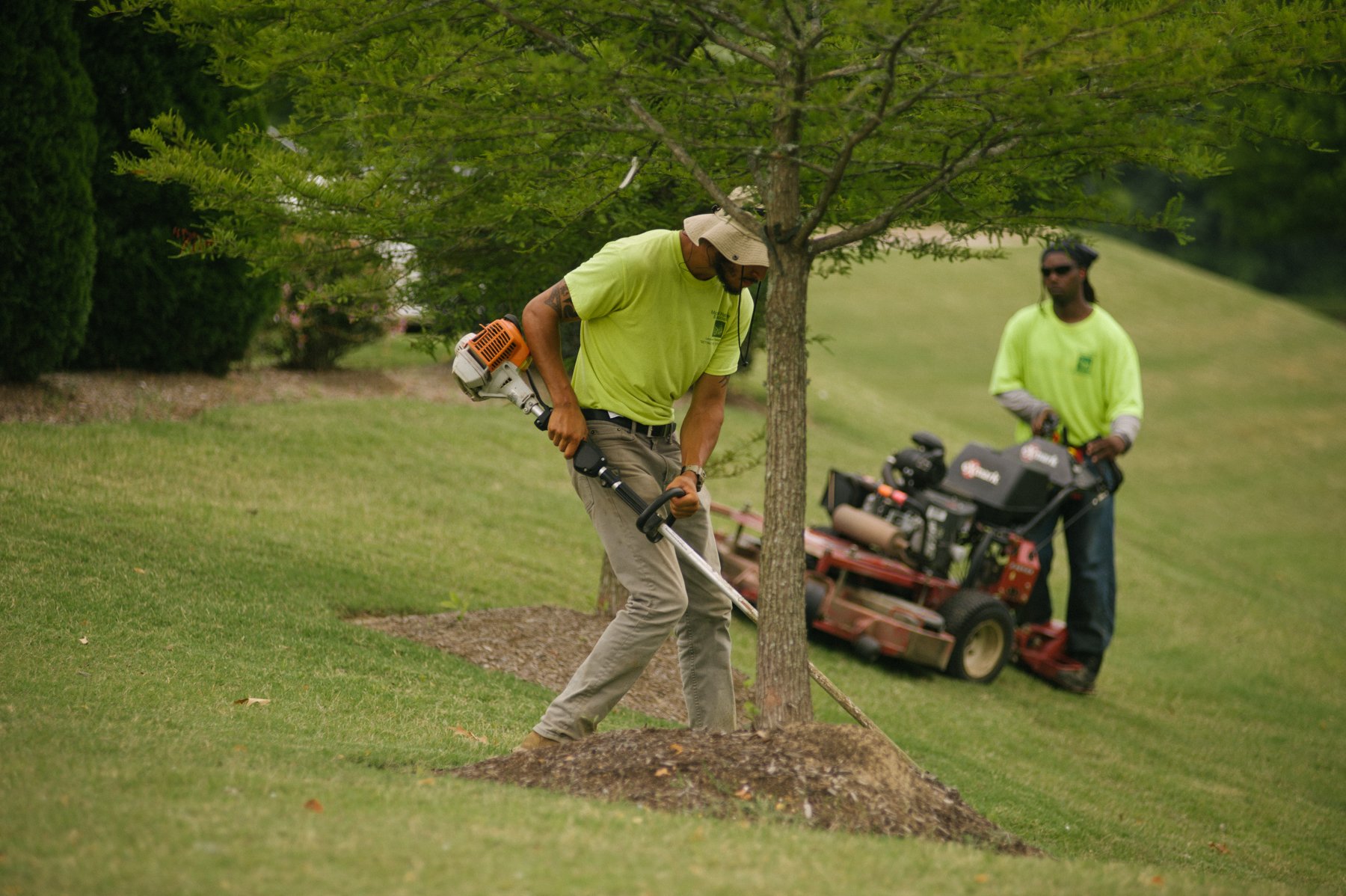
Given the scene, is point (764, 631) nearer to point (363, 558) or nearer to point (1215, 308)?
point (363, 558)

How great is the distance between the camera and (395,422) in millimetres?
11016

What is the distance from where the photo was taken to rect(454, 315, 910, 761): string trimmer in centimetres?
468

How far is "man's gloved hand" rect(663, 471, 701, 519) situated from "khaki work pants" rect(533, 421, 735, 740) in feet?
0.36

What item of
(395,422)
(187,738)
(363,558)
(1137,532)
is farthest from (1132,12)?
(1137,532)

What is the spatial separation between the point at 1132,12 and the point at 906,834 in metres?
2.62

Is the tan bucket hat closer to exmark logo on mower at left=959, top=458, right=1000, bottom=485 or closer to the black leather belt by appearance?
the black leather belt

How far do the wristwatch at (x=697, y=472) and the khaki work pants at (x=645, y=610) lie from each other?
42 mm

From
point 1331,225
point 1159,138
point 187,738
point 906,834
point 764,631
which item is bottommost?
point 187,738

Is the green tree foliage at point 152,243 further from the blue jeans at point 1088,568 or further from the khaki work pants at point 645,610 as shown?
the blue jeans at point 1088,568

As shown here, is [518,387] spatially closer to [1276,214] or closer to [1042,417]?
[1042,417]

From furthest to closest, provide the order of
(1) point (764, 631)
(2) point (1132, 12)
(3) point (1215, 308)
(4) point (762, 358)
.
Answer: (3) point (1215, 308) → (4) point (762, 358) → (1) point (764, 631) → (2) point (1132, 12)

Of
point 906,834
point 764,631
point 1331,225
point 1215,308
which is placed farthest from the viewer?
point 1331,225

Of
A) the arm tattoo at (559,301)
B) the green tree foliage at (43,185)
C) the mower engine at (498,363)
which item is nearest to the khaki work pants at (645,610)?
the mower engine at (498,363)

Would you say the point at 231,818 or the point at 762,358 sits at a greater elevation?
the point at 762,358
